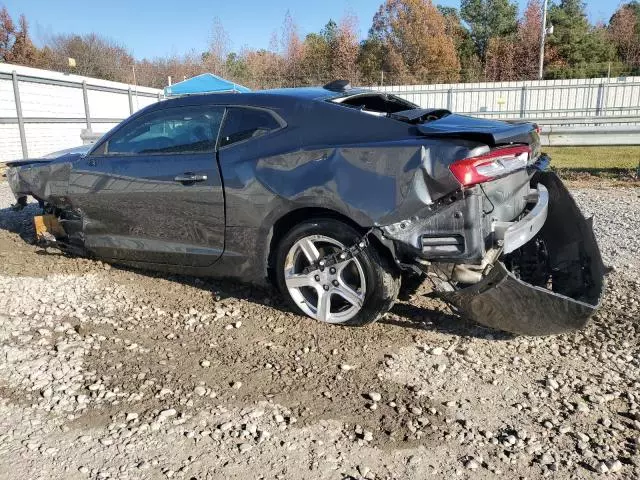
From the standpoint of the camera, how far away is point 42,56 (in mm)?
44375

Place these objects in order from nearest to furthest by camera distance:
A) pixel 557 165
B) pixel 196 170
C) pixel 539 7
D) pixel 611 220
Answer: pixel 196 170
pixel 611 220
pixel 557 165
pixel 539 7

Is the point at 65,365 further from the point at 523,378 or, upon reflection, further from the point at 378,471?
the point at 523,378

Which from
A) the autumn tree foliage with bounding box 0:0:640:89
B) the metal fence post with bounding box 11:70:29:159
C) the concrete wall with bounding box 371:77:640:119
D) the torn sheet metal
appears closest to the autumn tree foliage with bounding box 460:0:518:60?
the autumn tree foliage with bounding box 0:0:640:89

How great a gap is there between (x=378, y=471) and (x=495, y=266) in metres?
1.37

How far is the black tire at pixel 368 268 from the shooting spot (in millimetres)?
3369

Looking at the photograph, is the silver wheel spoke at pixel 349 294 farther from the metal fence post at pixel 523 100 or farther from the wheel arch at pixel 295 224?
the metal fence post at pixel 523 100

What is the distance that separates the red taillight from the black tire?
716 mm

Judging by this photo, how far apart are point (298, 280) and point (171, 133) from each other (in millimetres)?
1674

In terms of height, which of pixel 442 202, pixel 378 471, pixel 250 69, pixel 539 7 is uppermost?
pixel 539 7

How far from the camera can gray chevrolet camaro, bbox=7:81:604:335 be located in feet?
10.2

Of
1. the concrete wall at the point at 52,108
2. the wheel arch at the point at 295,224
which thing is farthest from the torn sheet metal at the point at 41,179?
the concrete wall at the point at 52,108

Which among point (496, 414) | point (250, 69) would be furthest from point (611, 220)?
point (250, 69)

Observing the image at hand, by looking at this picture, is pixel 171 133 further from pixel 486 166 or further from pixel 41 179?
pixel 486 166

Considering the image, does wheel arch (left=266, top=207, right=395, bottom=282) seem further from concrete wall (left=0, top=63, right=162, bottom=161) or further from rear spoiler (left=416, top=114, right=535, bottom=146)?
concrete wall (left=0, top=63, right=162, bottom=161)
